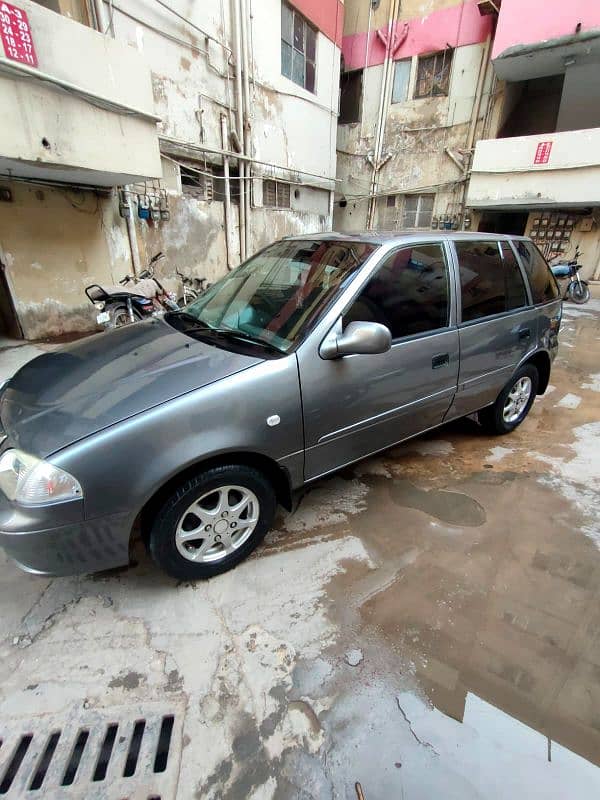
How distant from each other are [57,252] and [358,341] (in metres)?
6.17

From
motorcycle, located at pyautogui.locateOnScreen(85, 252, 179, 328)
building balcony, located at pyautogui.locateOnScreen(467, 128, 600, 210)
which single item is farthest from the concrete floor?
building balcony, located at pyautogui.locateOnScreen(467, 128, 600, 210)

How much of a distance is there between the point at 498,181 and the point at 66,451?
1344 cm

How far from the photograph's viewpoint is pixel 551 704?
5.04 feet

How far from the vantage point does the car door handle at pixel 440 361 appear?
250 cm

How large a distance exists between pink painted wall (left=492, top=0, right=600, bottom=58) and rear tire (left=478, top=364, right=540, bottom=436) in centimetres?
1114

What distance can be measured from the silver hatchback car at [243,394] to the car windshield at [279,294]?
1 centimetres

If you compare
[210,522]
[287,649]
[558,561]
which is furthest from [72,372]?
[558,561]

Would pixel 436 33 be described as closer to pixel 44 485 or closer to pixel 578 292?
pixel 578 292

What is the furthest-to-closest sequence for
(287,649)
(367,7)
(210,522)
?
(367,7) → (210,522) → (287,649)

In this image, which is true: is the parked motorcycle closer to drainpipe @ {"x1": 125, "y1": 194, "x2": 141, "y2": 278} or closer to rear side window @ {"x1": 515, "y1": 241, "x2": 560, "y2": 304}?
drainpipe @ {"x1": 125, "y1": 194, "x2": 141, "y2": 278}

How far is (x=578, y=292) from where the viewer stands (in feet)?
32.7

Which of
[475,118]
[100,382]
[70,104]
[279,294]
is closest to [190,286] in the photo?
[70,104]

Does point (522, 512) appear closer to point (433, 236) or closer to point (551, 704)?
point (551, 704)

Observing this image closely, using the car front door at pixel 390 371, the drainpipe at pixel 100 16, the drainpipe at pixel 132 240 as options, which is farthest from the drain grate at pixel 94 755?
the drainpipe at pixel 100 16
